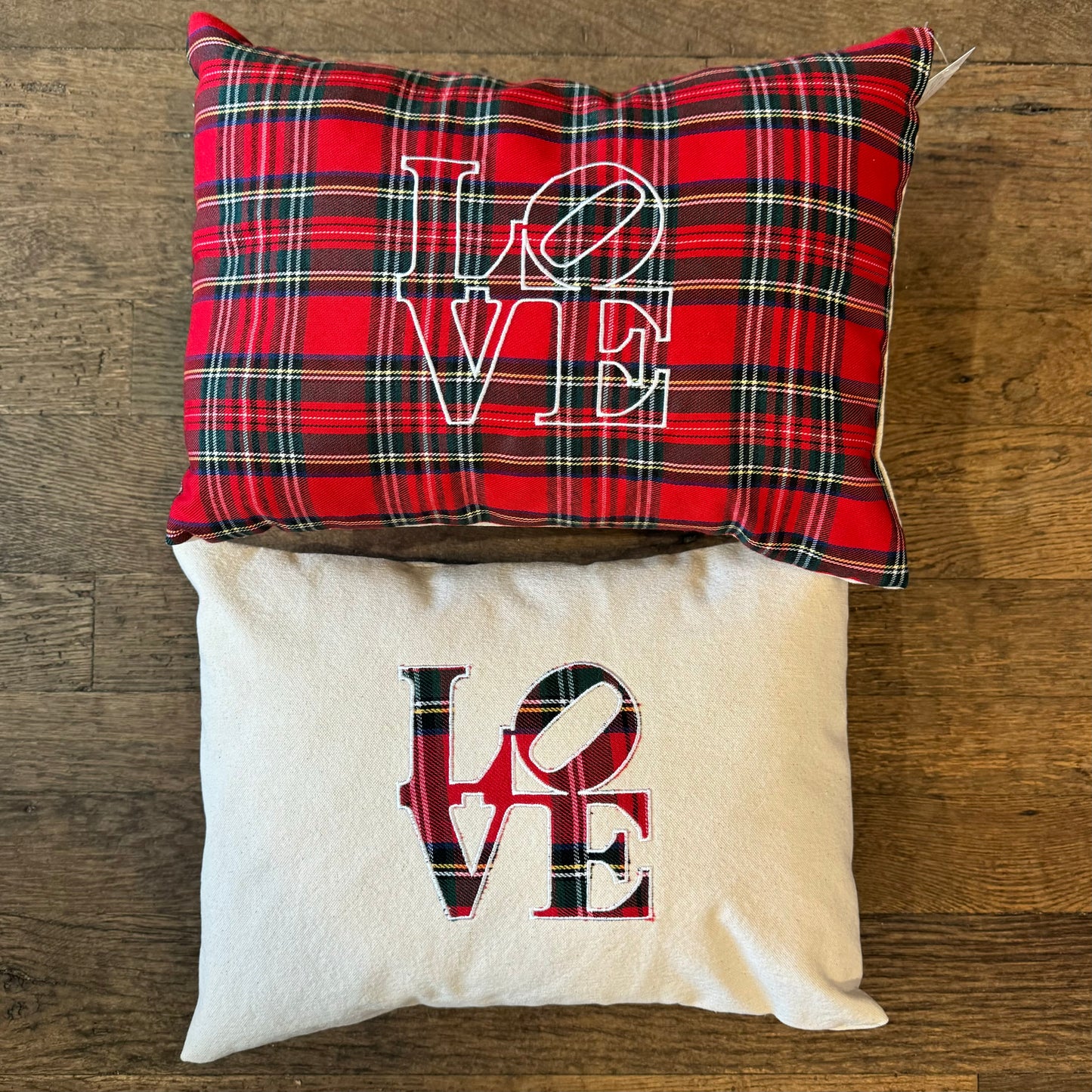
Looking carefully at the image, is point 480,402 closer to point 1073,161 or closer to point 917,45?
point 917,45

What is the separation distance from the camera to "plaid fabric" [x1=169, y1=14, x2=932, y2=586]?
76cm

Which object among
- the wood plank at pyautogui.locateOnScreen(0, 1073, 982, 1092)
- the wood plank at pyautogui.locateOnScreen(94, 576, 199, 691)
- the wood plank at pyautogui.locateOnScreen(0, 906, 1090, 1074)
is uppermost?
the wood plank at pyautogui.locateOnScreen(94, 576, 199, 691)

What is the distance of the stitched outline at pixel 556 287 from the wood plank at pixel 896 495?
273 mm

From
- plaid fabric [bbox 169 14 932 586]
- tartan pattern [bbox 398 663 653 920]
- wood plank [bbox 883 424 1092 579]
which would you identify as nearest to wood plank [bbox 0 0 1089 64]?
plaid fabric [bbox 169 14 932 586]

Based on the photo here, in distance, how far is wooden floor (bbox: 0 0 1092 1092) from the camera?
1.00 m

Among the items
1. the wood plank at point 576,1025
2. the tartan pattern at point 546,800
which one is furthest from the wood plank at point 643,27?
the wood plank at point 576,1025

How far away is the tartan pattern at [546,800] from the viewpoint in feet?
2.63

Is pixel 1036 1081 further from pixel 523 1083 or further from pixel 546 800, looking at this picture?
pixel 546 800

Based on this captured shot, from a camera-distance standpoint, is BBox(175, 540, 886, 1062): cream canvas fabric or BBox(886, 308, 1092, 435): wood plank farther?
BBox(886, 308, 1092, 435): wood plank

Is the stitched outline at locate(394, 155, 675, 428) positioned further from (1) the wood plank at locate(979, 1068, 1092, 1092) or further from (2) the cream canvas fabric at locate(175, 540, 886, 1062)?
(1) the wood plank at locate(979, 1068, 1092, 1092)

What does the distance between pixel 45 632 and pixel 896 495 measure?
1072 millimetres

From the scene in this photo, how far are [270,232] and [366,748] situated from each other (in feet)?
1.67

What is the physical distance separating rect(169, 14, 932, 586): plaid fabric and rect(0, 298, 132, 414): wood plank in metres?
0.32

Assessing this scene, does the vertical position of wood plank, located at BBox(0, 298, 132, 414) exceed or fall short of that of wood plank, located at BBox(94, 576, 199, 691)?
it exceeds it
